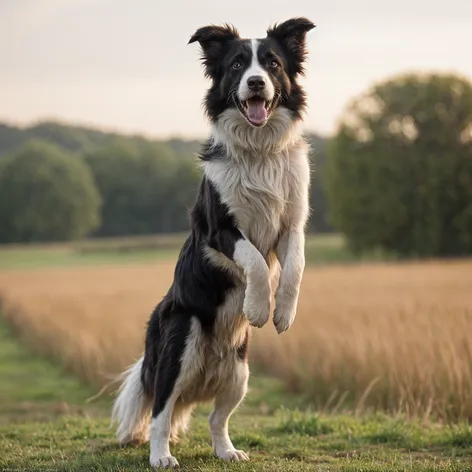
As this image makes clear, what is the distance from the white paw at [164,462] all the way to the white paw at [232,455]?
458 mm

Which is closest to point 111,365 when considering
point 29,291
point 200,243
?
point 200,243

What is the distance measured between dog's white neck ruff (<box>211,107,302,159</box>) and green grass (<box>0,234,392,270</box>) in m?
36.5

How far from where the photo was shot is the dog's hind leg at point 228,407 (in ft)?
18.0

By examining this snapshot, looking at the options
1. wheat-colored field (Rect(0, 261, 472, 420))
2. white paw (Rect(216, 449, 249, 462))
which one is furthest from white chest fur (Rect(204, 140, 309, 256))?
wheat-colored field (Rect(0, 261, 472, 420))

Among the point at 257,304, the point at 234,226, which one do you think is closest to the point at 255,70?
the point at 234,226

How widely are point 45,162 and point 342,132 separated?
16.9 metres

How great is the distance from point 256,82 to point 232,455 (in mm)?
2656

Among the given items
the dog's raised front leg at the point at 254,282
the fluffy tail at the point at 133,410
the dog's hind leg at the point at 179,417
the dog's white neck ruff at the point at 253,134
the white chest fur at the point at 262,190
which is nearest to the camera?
the dog's raised front leg at the point at 254,282

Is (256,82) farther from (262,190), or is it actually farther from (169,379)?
(169,379)

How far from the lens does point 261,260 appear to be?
504 centimetres

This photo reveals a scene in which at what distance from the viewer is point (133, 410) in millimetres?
5848

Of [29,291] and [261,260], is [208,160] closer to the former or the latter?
[261,260]

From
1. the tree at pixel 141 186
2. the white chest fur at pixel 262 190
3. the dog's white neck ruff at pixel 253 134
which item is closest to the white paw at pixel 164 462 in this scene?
the white chest fur at pixel 262 190

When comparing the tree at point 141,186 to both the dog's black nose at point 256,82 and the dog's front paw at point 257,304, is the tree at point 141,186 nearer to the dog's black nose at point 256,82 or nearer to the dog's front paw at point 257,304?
the dog's black nose at point 256,82
